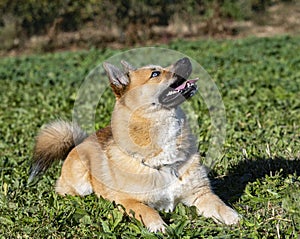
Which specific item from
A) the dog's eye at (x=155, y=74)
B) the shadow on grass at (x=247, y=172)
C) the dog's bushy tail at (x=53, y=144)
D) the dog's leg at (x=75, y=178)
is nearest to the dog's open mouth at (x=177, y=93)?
the dog's eye at (x=155, y=74)

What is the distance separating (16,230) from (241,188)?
5.57ft

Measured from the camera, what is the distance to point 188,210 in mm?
3984

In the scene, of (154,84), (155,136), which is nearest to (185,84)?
(154,84)

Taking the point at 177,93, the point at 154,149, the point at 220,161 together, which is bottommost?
the point at 220,161

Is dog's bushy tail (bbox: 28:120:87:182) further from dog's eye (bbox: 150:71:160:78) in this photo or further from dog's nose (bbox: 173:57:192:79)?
dog's nose (bbox: 173:57:192:79)

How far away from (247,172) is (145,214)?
133 centimetres

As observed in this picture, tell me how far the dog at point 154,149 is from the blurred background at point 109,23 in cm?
1277

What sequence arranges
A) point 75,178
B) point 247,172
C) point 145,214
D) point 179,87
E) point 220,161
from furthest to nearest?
point 220,161 → point 247,172 → point 75,178 → point 179,87 → point 145,214

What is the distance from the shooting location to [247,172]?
4.86 meters

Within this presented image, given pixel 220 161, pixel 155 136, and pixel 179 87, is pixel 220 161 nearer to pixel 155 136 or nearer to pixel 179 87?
pixel 155 136

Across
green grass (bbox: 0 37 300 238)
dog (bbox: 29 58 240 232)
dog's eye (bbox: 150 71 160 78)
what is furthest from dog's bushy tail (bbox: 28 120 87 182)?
dog's eye (bbox: 150 71 160 78)

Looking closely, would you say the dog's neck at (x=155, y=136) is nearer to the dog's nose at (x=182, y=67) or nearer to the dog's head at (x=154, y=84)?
the dog's head at (x=154, y=84)

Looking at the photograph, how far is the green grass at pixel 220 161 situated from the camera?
12.4 feet

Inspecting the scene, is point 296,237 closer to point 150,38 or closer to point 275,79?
point 275,79
